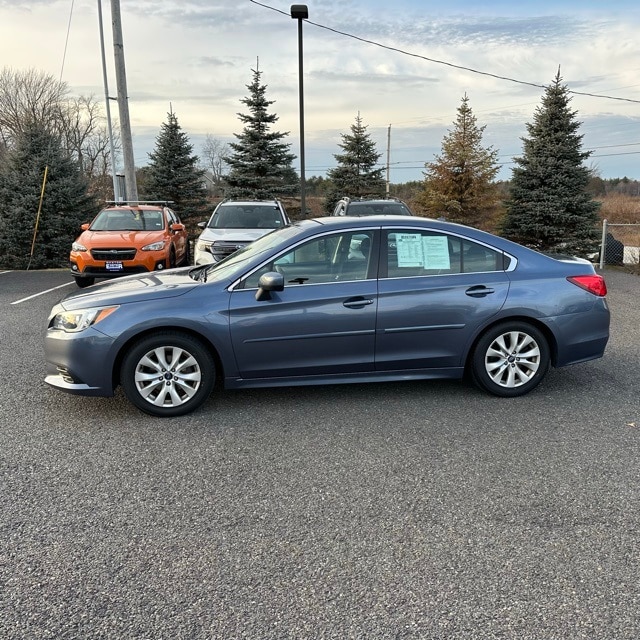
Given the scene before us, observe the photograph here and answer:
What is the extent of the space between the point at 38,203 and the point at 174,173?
1212cm

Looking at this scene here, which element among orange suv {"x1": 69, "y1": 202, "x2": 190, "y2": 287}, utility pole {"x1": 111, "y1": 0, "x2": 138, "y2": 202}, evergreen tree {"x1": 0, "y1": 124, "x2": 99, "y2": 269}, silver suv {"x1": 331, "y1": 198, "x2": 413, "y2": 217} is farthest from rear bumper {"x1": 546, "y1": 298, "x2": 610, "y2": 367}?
evergreen tree {"x1": 0, "y1": 124, "x2": 99, "y2": 269}

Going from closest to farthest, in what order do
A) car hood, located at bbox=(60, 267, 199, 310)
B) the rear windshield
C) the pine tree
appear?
car hood, located at bbox=(60, 267, 199, 310) < the rear windshield < the pine tree

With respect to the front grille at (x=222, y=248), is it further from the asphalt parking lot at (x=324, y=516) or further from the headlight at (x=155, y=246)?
the asphalt parking lot at (x=324, y=516)

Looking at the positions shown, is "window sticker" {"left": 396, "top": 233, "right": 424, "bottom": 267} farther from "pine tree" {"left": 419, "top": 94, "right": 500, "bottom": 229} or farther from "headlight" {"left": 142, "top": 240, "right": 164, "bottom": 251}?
"pine tree" {"left": 419, "top": 94, "right": 500, "bottom": 229}

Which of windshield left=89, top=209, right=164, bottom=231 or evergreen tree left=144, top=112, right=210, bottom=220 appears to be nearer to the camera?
windshield left=89, top=209, right=164, bottom=231

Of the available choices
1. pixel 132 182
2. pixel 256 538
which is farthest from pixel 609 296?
pixel 132 182

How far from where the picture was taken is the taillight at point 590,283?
16.0 feet

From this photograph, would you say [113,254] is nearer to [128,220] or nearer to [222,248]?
[128,220]

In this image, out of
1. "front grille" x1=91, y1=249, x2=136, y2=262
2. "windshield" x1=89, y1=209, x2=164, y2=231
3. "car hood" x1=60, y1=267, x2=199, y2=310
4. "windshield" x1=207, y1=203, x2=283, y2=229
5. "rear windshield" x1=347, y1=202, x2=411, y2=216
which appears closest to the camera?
"car hood" x1=60, y1=267, x2=199, y2=310

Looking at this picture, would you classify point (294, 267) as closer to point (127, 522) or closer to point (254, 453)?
point (254, 453)

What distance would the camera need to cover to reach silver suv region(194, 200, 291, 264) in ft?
35.1

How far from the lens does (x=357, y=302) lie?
4539 millimetres

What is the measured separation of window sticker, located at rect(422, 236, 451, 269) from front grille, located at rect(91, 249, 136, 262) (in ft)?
23.0

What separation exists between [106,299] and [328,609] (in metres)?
3.03
